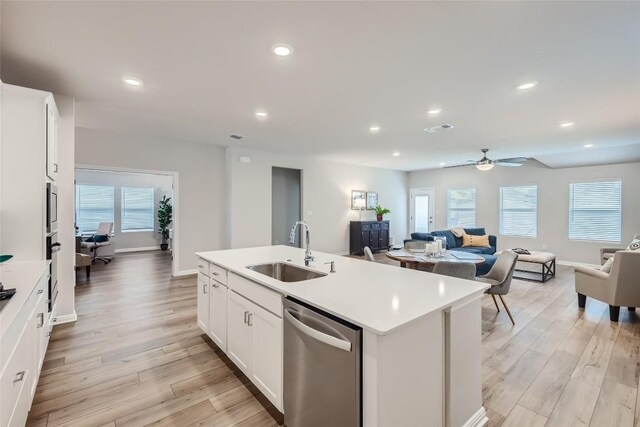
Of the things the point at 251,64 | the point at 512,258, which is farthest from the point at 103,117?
the point at 512,258

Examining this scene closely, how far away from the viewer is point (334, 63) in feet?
8.36

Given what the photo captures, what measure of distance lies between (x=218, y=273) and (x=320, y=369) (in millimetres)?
1479

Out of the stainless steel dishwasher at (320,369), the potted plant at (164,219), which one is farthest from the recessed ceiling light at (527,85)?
the potted plant at (164,219)

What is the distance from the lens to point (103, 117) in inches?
163

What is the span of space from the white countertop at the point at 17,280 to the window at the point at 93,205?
23.7ft

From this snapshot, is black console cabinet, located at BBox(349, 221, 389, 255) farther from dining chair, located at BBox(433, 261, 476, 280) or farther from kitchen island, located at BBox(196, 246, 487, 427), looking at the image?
kitchen island, located at BBox(196, 246, 487, 427)

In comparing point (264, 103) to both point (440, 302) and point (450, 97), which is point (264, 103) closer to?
point (450, 97)

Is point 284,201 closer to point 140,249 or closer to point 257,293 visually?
point 140,249

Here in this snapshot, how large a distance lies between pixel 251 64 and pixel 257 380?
2.56 m

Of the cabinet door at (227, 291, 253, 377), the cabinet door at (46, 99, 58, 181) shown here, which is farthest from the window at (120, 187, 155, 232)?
the cabinet door at (227, 291, 253, 377)

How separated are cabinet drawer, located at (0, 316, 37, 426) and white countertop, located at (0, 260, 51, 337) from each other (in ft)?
0.61

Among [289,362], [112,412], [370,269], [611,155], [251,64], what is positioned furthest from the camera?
[611,155]

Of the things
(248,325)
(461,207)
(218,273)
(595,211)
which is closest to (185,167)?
(218,273)

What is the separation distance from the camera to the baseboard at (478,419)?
5.75 feet
